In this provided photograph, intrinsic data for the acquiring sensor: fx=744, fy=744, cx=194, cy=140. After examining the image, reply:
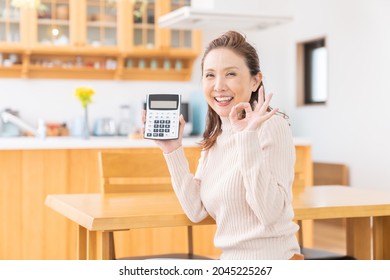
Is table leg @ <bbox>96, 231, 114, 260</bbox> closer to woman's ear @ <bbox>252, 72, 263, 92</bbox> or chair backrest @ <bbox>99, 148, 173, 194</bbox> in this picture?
woman's ear @ <bbox>252, 72, 263, 92</bbox>

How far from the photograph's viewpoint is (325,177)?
14.9 feet

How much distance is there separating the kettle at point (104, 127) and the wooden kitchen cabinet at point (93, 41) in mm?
311

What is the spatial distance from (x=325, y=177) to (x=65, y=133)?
63.8 inches

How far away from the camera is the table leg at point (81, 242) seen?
4.92 ft

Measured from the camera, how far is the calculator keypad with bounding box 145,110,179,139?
1219 millimetres

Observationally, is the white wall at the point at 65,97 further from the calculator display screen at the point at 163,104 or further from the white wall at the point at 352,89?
the calculator display screen at the point at 163,104

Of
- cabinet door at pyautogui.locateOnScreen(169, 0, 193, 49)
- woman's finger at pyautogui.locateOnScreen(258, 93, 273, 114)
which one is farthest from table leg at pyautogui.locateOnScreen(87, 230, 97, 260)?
cabinet door at pyautogui.locateOnScreen(169, 0, 193, 49)

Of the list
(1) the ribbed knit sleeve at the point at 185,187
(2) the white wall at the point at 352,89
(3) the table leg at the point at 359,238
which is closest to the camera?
(1) the ribbed knit sleeve at the point at 185,187

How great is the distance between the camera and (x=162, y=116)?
1.22 metres

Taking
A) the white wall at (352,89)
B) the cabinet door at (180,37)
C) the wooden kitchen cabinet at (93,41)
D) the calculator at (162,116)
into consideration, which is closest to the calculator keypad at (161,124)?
the calculator at (162,116)

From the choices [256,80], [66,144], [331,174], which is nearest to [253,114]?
[256,80]

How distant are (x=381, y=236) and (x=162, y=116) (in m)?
0.67
